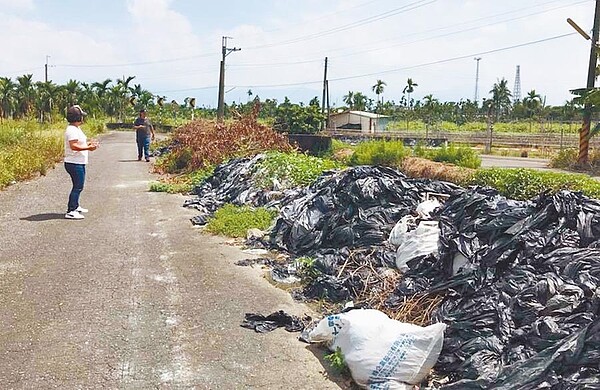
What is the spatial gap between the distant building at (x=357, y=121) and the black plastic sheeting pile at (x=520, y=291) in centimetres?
4995

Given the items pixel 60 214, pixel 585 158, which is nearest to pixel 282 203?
pixel 60 214

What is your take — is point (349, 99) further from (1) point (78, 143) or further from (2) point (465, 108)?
(1) point (78, 143)

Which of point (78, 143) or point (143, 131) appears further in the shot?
point (143, 131)

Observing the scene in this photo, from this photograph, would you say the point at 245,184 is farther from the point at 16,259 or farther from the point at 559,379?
the point at 559,379

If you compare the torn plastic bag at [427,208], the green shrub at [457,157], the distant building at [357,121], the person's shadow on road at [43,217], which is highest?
the distant building at [357,121]

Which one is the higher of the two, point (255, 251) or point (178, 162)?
point (178, 162)

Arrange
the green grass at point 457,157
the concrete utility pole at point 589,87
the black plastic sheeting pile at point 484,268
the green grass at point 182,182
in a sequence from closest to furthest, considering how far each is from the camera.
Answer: the black plastic sheeting pile at point 484,268
the green grass at point 182,182
the green grass at point 457,157
the concrete utility pole at point 589,87

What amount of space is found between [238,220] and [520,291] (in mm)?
5032

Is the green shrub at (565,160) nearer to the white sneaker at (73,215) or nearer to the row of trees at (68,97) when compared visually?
the white sneaker at (73,215)

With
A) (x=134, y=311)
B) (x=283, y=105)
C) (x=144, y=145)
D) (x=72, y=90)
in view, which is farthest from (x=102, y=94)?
(x=134, y=311)

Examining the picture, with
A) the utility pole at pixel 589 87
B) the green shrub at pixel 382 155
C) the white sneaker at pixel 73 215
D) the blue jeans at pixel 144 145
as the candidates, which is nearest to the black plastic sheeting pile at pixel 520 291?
the white sneaker at pixel 73 215

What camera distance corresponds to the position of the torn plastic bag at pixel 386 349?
12.5 feet

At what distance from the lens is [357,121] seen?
60812 millimetres

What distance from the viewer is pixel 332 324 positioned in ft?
14.4
